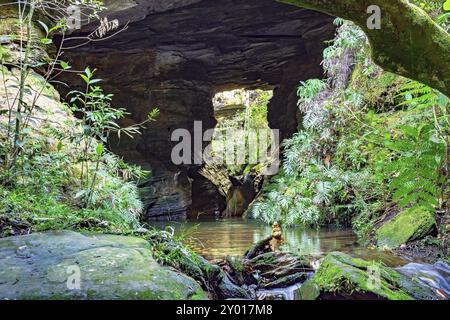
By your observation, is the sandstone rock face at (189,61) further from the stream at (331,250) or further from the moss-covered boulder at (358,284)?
the moss-covered boulder at (358,284)

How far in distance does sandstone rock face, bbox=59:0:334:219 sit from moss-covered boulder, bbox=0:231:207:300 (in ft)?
25.8

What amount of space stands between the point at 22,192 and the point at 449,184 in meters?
4.26

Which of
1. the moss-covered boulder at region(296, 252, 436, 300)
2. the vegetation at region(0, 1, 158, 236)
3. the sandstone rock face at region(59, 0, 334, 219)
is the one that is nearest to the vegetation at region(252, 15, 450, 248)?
the moss-covered boulder at region(296, 252, 436, 300)

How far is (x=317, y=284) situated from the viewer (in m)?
2.66

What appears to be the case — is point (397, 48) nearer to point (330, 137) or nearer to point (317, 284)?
point (317, 284)

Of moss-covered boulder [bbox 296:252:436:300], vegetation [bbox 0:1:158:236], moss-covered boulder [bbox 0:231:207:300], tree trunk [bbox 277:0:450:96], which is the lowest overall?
moss-covered boulder [bbox 296:252:436:300]

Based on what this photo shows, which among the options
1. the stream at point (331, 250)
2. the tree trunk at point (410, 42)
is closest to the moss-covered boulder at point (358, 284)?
the stream at point (331, 250)

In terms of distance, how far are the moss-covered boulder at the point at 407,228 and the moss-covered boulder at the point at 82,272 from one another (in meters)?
3.30

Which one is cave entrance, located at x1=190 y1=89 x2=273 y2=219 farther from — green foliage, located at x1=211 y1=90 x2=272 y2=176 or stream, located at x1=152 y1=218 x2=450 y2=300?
stream, located at x1=152 y1=218 x2=450 y2=300

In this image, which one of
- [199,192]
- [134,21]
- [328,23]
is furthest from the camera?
[199,192]

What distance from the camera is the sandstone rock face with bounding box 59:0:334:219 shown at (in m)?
9.78

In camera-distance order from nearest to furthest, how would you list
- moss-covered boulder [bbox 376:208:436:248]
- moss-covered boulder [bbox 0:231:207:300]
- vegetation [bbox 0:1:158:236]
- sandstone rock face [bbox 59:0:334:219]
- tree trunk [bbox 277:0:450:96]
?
moss-covered boulder [bbox 0:231:207:300], tree trunk [bbox 277:0:450:96], vegetation [bbox 0:1:158:236], moss-covered boulder [bbox 376:208:436:248], sandstone rock face [bbox 59:0:334:219]

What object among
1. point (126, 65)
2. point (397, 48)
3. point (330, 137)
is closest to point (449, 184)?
point (397, 48)

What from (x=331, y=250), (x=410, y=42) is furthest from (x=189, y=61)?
(x=410, y=42)
